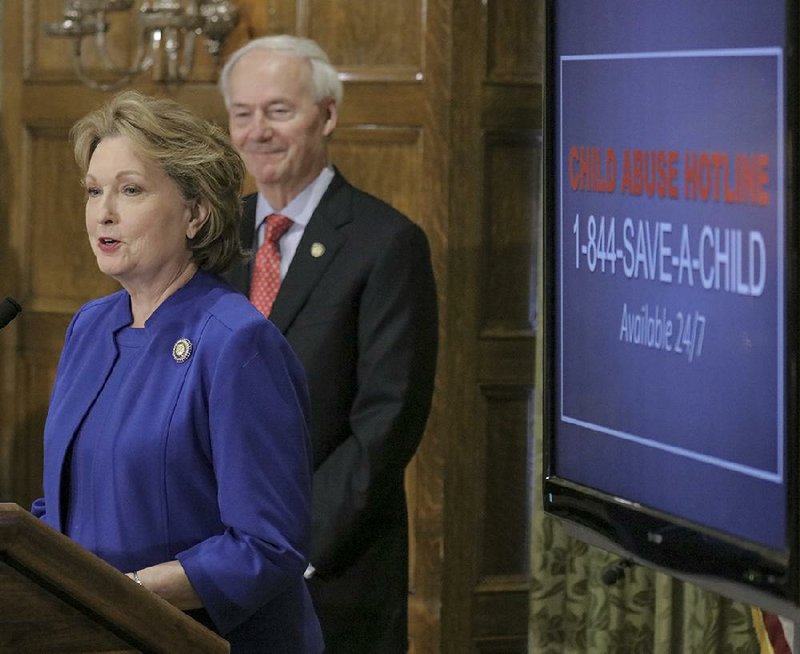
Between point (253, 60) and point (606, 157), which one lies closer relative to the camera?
point (606, 157)

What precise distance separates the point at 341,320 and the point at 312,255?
157 millimetres

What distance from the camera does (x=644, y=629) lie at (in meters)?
3.58

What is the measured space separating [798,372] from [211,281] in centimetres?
79

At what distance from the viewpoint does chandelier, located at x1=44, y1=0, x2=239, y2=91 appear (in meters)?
4.20

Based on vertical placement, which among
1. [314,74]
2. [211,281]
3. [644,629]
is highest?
[314,74]

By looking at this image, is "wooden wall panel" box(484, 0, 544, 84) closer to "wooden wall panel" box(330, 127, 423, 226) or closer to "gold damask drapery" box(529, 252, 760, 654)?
"wooden wall panel" box(330, 127, 423, 226)

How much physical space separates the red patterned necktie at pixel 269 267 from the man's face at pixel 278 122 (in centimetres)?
5

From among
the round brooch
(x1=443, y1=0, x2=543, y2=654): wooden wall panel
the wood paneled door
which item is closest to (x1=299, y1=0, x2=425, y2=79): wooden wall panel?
the wood paneled door

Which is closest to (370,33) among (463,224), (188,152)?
(463,224)

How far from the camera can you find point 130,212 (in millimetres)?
1931

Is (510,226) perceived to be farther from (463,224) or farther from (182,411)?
(182,411)

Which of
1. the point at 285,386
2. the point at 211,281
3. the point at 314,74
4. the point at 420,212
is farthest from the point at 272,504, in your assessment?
the point at 420,212

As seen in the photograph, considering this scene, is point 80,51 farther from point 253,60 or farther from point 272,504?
point 272,504

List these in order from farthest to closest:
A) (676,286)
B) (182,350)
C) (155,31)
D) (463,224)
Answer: (155,31) < (463,224) < (182,350) < (676,286)
